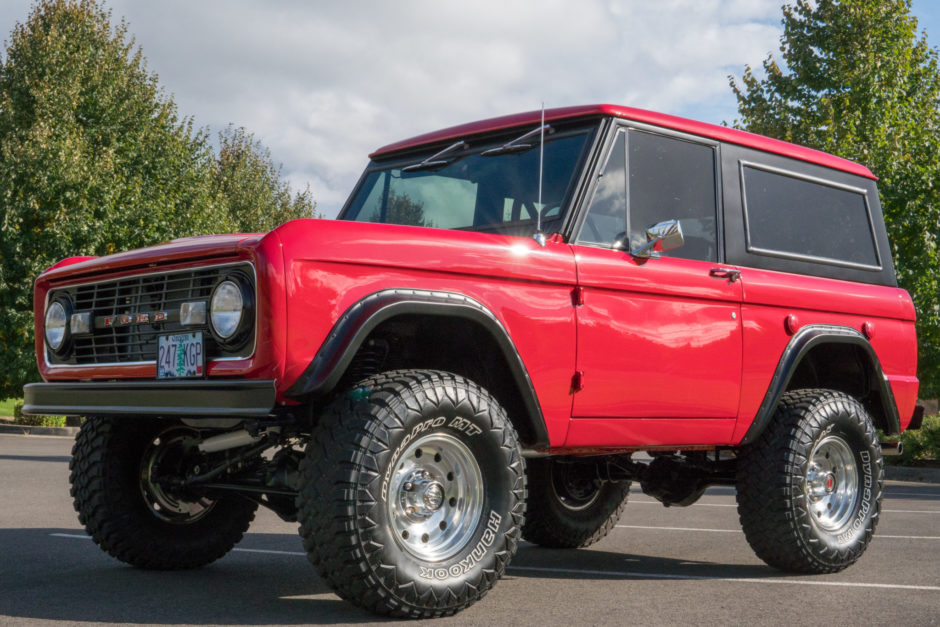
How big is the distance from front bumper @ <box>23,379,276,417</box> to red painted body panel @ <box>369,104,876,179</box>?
93.1 inches

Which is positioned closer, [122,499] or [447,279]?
[447,279]

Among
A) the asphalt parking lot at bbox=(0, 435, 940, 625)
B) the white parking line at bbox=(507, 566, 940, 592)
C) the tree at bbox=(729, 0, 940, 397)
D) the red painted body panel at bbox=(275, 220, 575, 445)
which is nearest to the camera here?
the red painted body panel at bbox=(275, 220, 575, 445)

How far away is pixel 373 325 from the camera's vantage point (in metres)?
4.10

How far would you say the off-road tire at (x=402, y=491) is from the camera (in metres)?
4.02

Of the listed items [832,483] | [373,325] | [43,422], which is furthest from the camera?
[43,422]

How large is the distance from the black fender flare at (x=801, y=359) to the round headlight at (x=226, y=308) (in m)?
3.03

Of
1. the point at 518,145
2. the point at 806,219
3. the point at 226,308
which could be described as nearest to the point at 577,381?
the point at 518,145

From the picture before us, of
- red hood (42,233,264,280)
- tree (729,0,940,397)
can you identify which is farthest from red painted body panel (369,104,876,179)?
tree (729,0,940,397)

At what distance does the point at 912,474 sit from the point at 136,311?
45.7ft

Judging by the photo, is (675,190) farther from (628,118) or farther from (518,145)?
(518,145)

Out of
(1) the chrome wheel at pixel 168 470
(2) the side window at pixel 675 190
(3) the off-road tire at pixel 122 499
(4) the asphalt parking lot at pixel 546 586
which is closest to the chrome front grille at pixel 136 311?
(3) the off-road tire at pixel 122 499

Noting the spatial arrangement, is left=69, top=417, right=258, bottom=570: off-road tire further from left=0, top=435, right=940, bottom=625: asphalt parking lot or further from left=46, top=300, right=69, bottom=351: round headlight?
left=46, top=300, right=69, bottom=351: round headlight

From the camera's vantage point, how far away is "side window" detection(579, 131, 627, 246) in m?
5.20

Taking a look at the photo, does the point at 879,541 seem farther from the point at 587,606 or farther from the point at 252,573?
the point at 252,573
